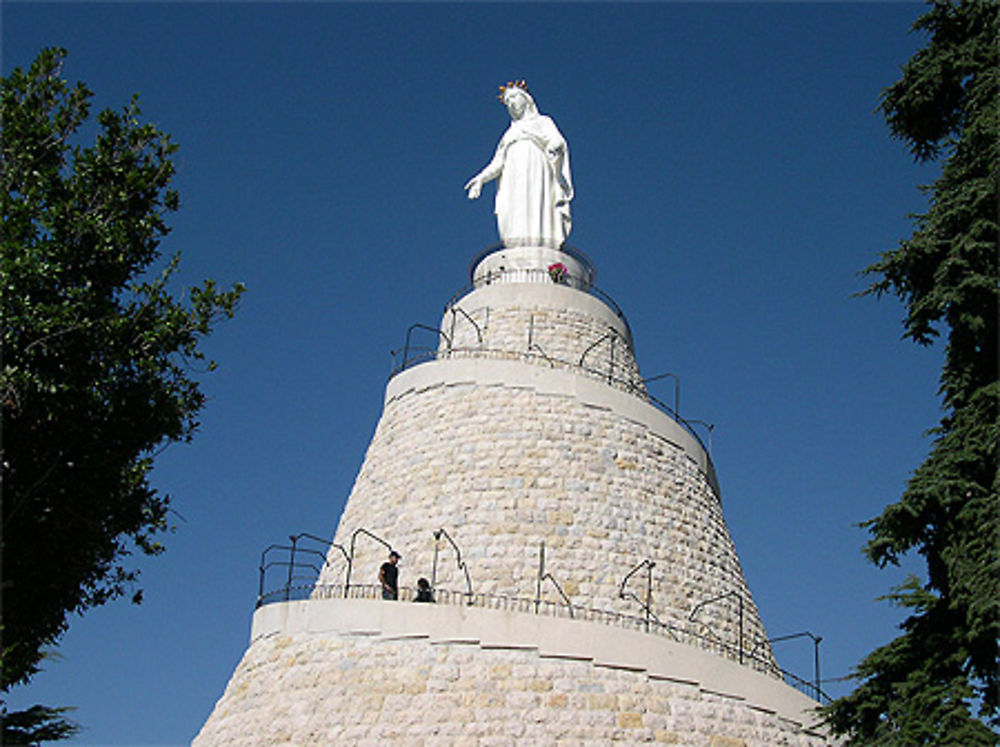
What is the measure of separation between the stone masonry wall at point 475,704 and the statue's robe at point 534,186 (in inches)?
484

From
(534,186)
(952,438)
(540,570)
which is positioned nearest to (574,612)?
(540,570)

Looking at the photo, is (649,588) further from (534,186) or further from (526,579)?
(534,186)

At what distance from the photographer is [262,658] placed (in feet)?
58.3

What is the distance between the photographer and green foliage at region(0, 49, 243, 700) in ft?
41.1

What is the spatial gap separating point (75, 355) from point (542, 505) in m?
8.73

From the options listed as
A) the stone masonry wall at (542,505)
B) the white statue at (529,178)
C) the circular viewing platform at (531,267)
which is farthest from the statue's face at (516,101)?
the stone masonry wall at (542,505)

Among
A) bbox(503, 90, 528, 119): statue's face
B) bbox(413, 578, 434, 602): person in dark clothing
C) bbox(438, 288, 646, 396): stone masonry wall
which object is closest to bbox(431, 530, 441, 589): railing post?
bbox(413, 578, 434, 602): person in dark clothing

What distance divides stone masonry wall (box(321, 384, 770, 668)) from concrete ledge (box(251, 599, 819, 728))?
1.60 meters

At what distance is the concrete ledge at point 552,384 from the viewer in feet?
68.6

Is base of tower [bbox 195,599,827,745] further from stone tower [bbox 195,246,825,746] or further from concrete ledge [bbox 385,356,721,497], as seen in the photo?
concrete ledge [bbox 385,356,721,497]

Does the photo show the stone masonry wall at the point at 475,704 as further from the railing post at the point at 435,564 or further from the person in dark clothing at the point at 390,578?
the railing post at the point at 435,564

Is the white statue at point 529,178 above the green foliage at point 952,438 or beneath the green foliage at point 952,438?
above

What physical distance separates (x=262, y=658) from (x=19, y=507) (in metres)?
6.39

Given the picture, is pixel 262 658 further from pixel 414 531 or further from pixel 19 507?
pixel 19 507
